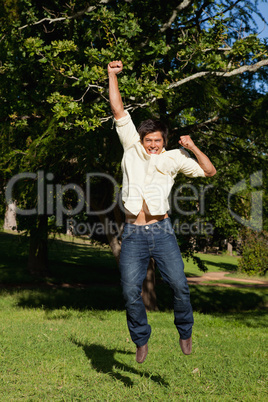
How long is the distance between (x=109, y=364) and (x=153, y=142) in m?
3.85

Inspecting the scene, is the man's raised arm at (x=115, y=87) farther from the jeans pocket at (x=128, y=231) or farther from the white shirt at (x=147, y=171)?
the jeans pocket at (x=128, y=231)

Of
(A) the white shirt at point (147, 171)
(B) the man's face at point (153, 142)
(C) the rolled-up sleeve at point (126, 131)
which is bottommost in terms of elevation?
(A) the white shirt at point (147, 171)

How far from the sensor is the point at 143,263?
14.2 feet

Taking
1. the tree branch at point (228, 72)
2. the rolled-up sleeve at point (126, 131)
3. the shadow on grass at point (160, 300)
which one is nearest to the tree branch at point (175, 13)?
the tree branch at point (228, 72)

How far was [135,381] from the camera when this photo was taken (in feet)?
19.0

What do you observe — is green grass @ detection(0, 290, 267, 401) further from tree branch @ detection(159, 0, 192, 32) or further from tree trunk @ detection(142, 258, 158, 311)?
tree branch @ detection(159, 0, 192, 32)

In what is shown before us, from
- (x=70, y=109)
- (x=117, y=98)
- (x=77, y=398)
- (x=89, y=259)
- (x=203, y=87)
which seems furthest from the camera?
(x=89, y=259)

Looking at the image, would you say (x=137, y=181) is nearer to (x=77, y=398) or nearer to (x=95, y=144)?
(x=77, y=398)

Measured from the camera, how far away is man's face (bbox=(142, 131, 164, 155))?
439 centimetres

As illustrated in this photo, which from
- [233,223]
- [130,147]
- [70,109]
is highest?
[70,109]

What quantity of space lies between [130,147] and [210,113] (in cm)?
935

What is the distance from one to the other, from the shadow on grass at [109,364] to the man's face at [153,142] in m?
3.10

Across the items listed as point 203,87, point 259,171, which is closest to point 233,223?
point 259,171

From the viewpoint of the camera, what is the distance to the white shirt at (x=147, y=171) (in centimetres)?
428
